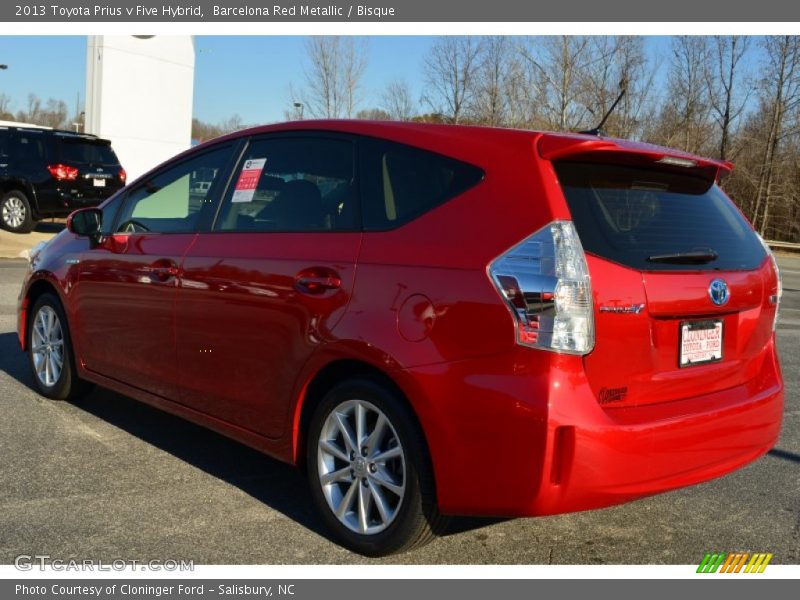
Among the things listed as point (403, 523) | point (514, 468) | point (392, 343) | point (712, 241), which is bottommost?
point (403, 523)

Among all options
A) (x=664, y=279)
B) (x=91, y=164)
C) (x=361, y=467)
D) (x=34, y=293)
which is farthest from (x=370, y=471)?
(x=91, y=164)

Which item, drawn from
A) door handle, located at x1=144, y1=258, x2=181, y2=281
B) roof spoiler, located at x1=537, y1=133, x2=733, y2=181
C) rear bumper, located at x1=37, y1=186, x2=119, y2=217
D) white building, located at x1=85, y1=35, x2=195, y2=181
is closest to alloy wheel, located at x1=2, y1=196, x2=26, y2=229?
rear bumper, located at x1=37, y1=186, x2=119, y2=217

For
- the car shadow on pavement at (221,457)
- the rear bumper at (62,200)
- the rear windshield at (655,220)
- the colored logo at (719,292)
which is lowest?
the car shadow on pavement at (221,457)

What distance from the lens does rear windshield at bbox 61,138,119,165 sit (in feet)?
52.5

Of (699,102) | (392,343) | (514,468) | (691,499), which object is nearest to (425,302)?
(392,343)

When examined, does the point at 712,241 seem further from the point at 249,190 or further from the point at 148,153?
the point at 148,153

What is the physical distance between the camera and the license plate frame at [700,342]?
3.21 meters

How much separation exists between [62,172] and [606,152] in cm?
1473

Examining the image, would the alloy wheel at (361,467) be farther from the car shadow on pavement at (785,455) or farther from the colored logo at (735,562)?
the car shadow on pavement at (785,455)

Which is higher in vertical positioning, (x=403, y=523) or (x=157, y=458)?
(x=403, y=523)

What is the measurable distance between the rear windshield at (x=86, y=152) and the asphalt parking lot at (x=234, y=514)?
476 inches

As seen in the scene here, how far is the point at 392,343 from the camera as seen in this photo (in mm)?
3154

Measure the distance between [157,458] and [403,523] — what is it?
6.25 feet

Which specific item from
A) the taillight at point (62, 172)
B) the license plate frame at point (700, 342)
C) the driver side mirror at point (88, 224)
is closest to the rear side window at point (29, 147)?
the taillight at point (62, 172)
